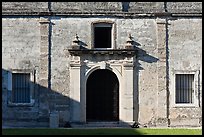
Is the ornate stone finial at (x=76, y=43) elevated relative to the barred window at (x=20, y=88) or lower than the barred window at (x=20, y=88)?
elevated

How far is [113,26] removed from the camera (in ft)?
83.1

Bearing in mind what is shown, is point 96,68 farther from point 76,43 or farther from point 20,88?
point 20,88

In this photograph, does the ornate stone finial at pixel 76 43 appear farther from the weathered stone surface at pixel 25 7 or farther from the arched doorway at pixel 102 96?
the weathered stone surface at pixel 25 7

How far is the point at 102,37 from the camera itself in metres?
25.7

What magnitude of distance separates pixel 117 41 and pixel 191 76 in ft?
12.1

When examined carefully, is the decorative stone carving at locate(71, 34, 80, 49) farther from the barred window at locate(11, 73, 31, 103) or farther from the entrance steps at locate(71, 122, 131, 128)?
the entrance steps at locate(71, 122, 131, 128)

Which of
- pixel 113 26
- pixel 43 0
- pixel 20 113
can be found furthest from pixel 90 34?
pixel 20 113

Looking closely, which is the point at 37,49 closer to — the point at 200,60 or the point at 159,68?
the point at 159,68

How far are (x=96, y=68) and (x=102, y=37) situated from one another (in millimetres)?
1483

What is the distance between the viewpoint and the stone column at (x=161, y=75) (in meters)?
25.3

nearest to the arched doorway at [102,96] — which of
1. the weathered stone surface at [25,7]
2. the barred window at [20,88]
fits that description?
the barred window at [20,88]

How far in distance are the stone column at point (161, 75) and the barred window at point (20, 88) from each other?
5848 millimetres

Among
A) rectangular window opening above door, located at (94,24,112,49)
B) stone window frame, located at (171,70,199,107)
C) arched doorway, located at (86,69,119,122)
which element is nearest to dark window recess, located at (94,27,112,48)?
rectangular window opening above door, located at (94,24,112,49)

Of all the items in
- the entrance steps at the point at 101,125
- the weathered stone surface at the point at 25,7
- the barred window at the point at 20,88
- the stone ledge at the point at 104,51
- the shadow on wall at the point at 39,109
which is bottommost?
the entrance steps at the point at 101,125
